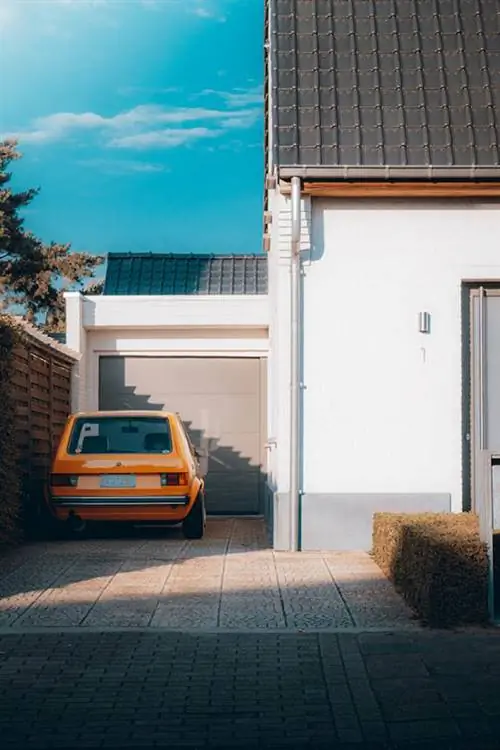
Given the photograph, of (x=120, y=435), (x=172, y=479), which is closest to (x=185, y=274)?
(x=120, y=435)

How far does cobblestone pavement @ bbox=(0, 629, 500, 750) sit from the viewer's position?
5312 mm

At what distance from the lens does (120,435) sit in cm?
1293

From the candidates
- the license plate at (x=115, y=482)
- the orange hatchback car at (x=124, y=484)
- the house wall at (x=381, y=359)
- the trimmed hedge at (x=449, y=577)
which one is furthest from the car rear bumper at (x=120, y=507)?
the trimmed hedge at (x=449, y=577)

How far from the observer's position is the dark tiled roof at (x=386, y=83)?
444 inches

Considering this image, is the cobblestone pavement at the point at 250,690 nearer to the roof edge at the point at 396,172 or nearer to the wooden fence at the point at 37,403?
the roof edge at the point at 396,172

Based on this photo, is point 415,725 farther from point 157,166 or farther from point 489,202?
point 157,166

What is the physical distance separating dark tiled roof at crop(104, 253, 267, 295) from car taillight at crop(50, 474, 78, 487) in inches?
467

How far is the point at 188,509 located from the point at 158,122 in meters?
51.8

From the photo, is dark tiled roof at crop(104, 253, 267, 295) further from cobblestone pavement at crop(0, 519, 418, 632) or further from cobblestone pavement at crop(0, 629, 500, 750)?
cobblestone pavement at crop(0, 629, 500, 750)

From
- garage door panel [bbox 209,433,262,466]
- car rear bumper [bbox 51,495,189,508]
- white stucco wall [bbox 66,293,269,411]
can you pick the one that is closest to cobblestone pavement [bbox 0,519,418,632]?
car rear bumper [bbox 51,495,189,508]

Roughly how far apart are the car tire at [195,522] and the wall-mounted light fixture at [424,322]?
3.44 m

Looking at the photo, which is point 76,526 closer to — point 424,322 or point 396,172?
point 424,322

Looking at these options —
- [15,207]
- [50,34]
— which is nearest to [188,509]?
[15,207]

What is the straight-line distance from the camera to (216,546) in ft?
39.5
